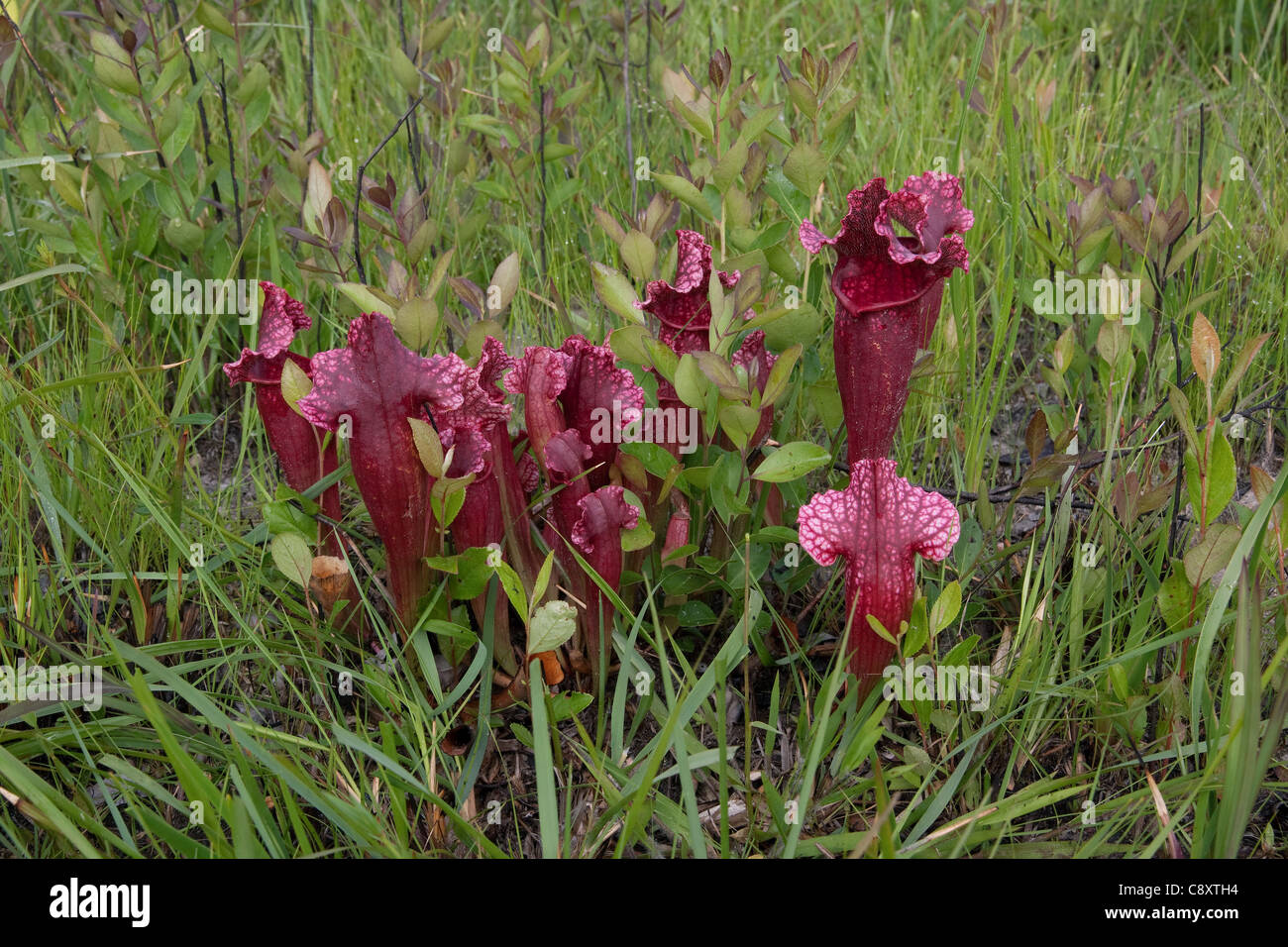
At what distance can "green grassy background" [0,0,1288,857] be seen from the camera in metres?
1.74

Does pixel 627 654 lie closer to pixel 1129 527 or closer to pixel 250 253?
pixel 1129 527

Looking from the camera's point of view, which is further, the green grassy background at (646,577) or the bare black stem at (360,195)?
the bare black stem at (360,195)

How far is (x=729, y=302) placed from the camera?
1.79m

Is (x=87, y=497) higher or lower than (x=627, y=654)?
higher

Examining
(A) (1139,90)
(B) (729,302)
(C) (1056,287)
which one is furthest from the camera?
(A) (1139,90)

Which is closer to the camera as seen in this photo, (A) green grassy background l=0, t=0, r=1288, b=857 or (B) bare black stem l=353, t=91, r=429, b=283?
(A) green grassy background l=0, t=0, r=1288, b=857

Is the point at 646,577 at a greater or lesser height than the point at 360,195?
lesser

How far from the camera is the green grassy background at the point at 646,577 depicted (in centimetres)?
174

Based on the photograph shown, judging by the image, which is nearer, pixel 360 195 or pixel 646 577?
pixel 646 577

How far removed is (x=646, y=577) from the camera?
1.95 meters

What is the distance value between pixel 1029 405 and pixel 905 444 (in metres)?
0.57

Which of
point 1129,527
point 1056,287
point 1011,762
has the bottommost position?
point 1011,762
